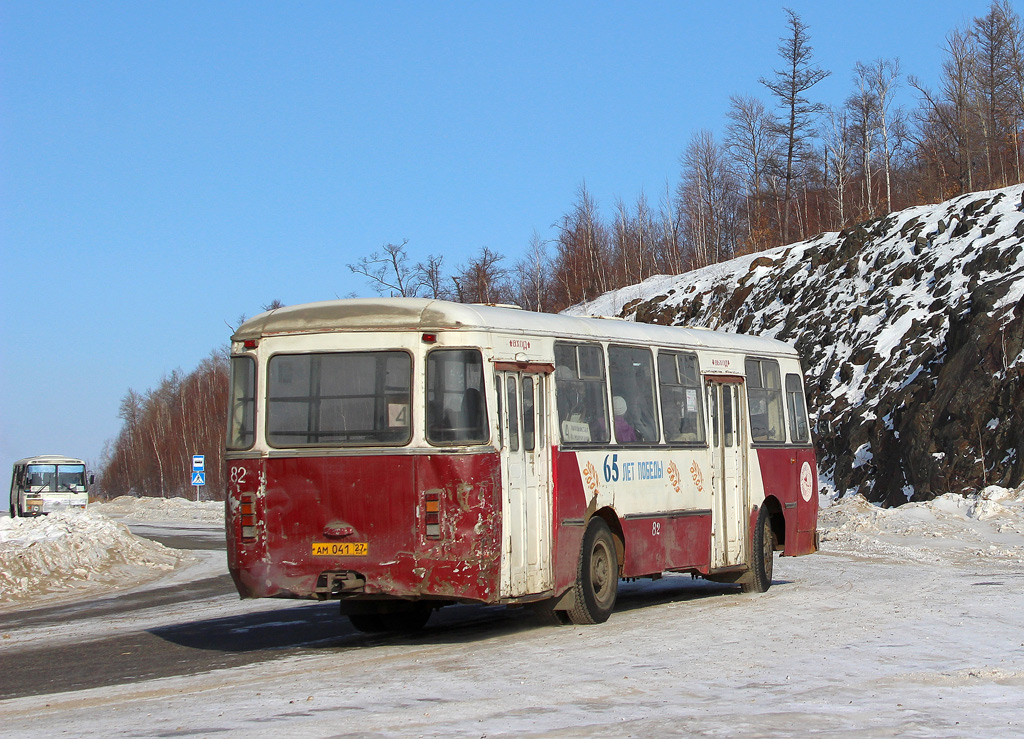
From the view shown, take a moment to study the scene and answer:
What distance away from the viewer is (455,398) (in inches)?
440

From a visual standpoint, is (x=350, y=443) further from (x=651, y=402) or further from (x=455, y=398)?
(x=651, y=402)

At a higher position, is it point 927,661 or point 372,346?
point 372,346

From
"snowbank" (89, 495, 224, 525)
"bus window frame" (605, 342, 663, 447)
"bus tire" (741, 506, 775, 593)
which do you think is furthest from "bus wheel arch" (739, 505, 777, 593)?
"snowbank" (89, 495, 224, 525)

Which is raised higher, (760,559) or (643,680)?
(760,559)

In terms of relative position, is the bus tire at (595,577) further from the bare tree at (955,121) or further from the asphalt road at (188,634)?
the bare tree at (955,121)

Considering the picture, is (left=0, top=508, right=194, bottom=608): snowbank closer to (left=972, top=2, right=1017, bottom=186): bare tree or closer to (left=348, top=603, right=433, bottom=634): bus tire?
(left=348, top=603, right=433, bottom=634): bus tire

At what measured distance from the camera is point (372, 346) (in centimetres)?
1130

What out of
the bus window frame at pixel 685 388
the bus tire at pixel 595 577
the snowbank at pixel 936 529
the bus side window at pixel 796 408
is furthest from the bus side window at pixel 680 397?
the snowbank at pixel 936 529

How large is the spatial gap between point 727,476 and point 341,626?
5.24m

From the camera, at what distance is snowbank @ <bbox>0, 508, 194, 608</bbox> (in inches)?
848

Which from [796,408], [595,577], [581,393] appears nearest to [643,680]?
[595,577]

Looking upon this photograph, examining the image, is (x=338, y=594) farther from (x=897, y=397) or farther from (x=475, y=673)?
(x=897, y=397)

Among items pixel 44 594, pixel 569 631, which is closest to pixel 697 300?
pixel 44 594

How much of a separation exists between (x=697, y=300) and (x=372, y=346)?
141 feet
